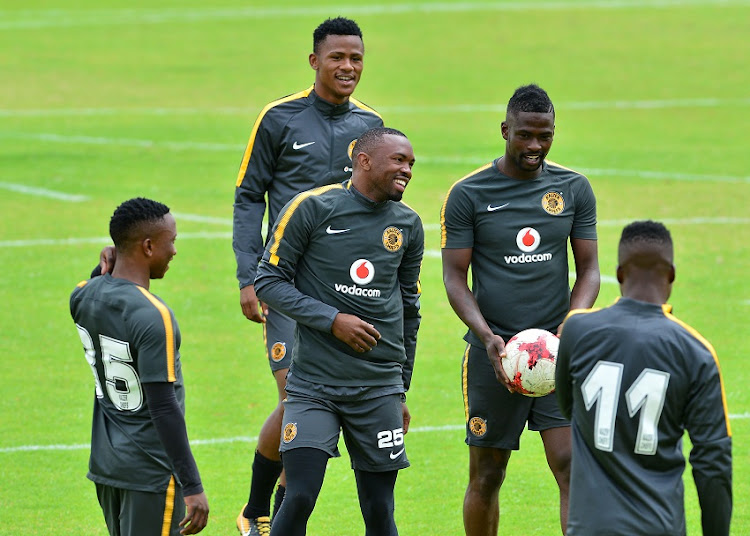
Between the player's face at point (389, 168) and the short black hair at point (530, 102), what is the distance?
667 millimetres

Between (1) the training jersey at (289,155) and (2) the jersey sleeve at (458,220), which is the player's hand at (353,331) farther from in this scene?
(1) the training jersey at (289,155)

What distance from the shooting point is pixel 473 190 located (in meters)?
7.38

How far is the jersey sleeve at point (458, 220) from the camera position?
7.37 metres

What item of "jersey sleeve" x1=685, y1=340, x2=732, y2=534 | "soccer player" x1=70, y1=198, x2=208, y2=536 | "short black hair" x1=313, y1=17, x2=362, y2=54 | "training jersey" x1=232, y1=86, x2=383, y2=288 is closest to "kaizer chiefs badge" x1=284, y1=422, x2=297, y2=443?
"soccer player" x1=70, y1=198, x2=208, y2=536

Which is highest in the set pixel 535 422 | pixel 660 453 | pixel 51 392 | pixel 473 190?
pixel 473 190

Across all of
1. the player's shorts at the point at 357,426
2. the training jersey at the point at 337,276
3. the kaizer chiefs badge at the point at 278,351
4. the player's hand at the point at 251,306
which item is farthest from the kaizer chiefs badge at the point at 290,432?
the player's hand at the point at 251,306

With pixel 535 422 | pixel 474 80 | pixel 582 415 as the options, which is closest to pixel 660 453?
pixel 582 415

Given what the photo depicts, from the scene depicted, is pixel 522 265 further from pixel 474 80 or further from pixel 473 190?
pixel 474 80

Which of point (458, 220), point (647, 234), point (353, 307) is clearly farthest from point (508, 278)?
point (647, 234)

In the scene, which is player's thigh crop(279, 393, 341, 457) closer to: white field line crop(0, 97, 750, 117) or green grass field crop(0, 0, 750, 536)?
green grass field crop(0, 0, 750, 536)

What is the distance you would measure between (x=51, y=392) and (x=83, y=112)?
17707 millimetres

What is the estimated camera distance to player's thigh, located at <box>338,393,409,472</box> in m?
6.90

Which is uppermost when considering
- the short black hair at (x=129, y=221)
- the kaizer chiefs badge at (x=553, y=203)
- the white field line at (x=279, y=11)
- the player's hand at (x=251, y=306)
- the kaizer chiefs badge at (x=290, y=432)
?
the white field line at (x=279, y=11)

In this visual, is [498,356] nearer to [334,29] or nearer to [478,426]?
[478,426]
